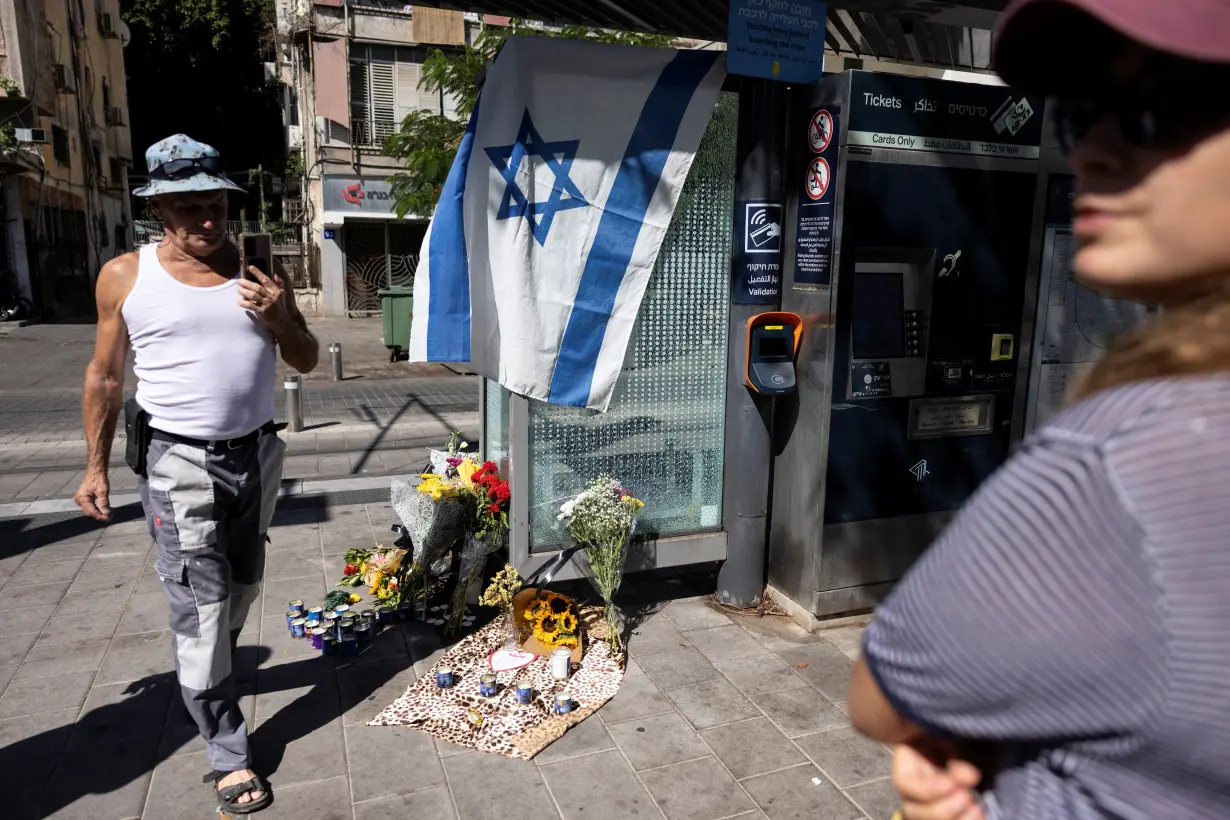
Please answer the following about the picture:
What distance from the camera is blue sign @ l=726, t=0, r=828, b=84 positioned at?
384 centimetres

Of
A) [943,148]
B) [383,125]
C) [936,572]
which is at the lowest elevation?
[936,572]

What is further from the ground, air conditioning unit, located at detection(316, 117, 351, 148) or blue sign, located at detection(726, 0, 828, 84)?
air conditioning unit, located at detection(316, 117, 351, 148)

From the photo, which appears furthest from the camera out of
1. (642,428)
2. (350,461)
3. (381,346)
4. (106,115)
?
(106,115)

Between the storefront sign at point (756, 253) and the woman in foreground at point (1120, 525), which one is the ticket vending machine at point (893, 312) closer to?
the storefront sign at point (756, 253)

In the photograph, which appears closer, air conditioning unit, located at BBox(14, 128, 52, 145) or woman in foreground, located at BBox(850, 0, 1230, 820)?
woman in foreground, located at BBox(850, 0, 1230, 820)

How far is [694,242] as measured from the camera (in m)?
4.28

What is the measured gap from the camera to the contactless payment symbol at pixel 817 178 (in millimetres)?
3996

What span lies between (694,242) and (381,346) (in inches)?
581

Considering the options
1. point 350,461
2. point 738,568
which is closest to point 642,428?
point 738,568

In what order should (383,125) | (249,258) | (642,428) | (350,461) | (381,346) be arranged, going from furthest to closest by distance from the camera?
(383,125)
(381,346)
(350,461)
(642,428)
(249,258)

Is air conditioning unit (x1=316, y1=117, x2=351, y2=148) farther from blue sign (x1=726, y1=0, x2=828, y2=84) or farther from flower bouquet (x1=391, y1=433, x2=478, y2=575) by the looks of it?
blue sign (x1=726, y1=0, x2=828, y2=84)

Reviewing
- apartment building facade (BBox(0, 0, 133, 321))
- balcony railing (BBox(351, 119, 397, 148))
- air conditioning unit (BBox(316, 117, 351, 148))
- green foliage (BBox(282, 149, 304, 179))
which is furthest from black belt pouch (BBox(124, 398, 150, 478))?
green foliage (BBox(282, 149, 304, 179))

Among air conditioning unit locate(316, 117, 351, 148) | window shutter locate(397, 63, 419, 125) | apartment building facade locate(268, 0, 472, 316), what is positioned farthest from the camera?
window shutter locate(397, 63, 419, 125)

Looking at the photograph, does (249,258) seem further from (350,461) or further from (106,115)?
(106,115)
